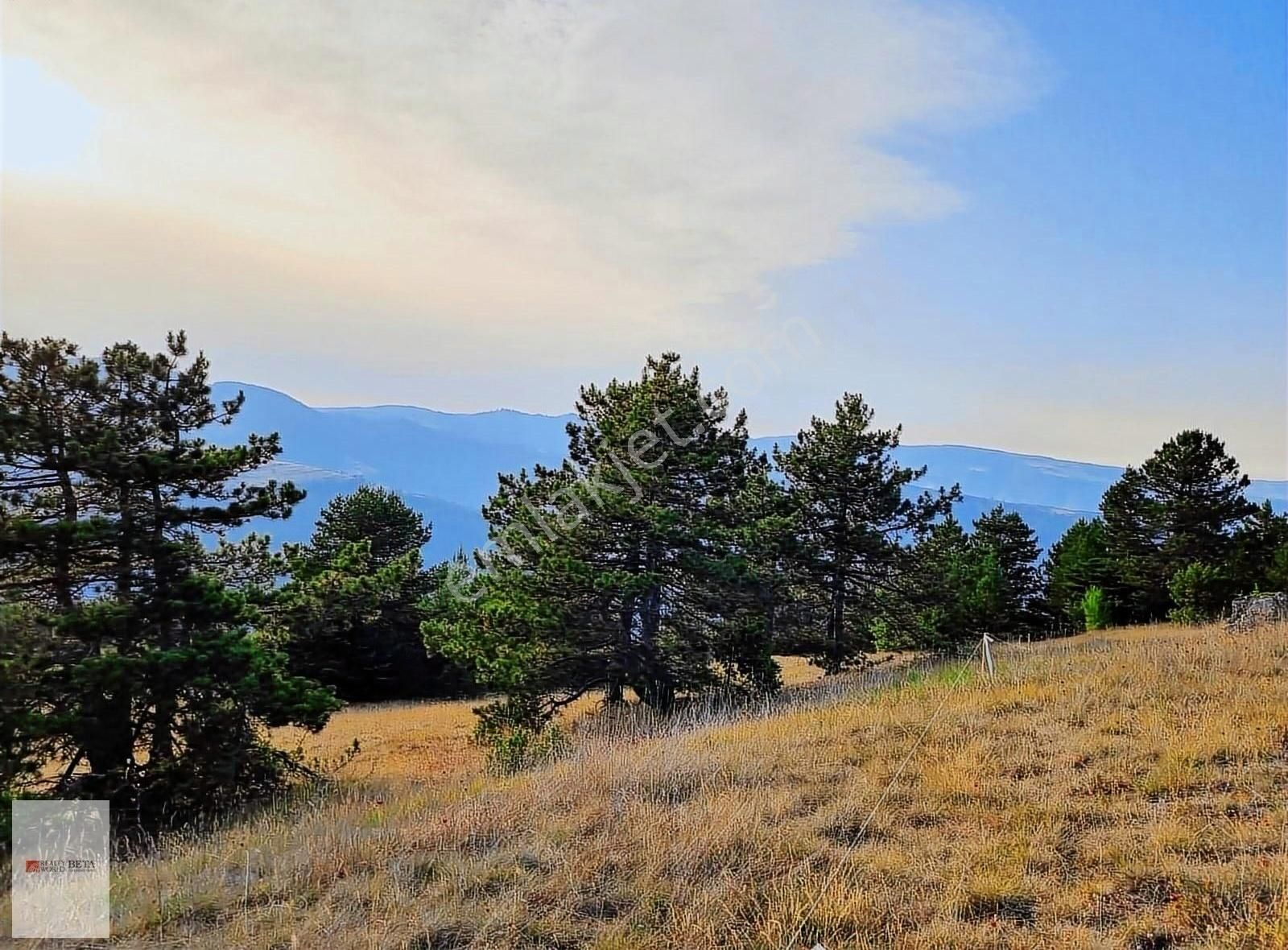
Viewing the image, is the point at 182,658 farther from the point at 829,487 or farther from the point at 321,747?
the point at 829,487

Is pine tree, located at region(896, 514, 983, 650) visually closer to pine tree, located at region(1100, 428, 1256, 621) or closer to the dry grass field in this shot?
pine tree, located at region(1100, 428, 1256, 621)

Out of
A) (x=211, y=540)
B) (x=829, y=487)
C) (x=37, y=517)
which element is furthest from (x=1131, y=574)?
(x=37, y=517)

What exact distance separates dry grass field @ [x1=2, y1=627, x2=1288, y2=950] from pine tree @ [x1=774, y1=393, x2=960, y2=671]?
11.5 m

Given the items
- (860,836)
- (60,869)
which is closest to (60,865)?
(60,869)

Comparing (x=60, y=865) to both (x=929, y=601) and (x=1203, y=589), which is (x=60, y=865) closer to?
(x=929, y=601)

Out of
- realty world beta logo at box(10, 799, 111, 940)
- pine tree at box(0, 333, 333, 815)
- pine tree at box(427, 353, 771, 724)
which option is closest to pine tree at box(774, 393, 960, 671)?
pine tree at box(427, 353, 771, 724)

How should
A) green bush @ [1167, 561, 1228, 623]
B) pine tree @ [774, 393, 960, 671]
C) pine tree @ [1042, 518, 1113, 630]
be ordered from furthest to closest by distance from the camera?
pine tree @ [1042, 518, 1113, 630] < green bush @ [1167, 561, 1228, 623] < pine tree @ [774, 393, 960, 671]

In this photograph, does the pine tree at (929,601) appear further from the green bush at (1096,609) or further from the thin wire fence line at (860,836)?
the thin wire fence line at (860,836)

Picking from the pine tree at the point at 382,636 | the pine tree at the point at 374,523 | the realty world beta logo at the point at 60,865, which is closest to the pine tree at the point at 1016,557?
the pine tree at the point at 382,636

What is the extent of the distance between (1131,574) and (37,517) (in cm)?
2996

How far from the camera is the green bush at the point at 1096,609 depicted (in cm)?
2617

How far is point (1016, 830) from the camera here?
167 inches

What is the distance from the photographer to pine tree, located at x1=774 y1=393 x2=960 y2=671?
18312mm

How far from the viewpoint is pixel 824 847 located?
4.23 meters
